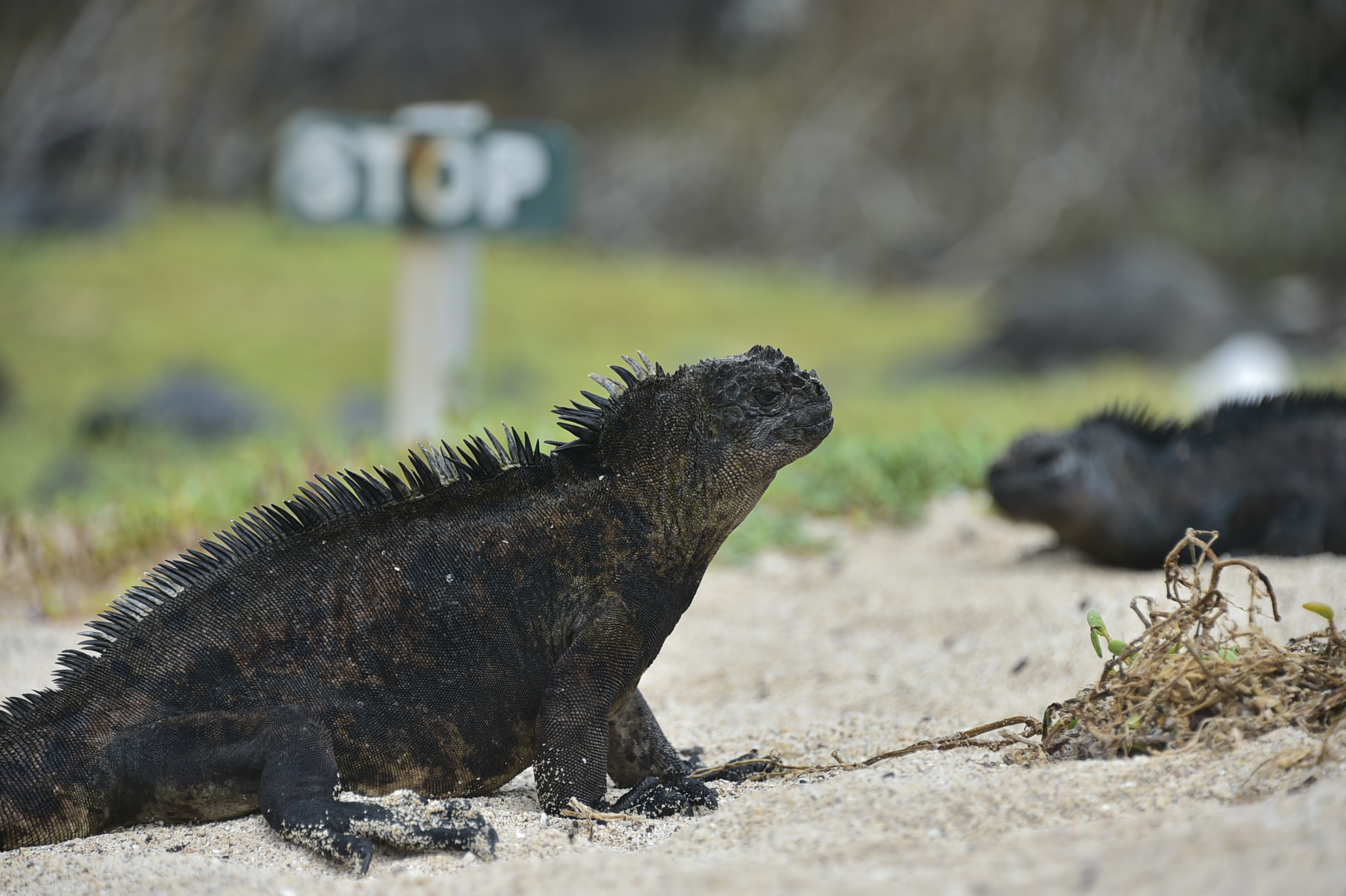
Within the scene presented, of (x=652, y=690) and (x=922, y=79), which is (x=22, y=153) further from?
(x=652, y=690)

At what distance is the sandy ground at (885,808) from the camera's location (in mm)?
1851

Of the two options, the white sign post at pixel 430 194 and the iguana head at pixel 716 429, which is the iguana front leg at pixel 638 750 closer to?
the iguana head at pixel 716 429

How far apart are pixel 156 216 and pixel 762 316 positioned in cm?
723

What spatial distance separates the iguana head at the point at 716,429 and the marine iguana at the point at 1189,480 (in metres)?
2.25

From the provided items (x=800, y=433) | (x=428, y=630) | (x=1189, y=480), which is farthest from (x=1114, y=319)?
(x=428, y=630)

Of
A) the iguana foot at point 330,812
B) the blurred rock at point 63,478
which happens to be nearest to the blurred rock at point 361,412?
the blurred rock at point 63,478

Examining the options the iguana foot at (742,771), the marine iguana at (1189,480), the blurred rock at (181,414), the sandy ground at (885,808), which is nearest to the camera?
the sandy ground at (885,808)

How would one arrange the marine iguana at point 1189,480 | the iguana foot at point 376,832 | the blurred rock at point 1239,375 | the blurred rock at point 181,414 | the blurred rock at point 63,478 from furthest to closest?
the blurred rock at point 181,414 → the blurred rock at point 1239,375 → the blurred rock at point 63,478 → the marine iguana at point 1189,480 → the iguana foot at point 376,832

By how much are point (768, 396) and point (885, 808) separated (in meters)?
0.95

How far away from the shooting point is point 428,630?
278 cm

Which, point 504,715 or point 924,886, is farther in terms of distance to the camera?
point 504,715

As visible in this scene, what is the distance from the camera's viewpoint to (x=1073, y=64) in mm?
16859

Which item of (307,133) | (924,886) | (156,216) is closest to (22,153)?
(156,216)

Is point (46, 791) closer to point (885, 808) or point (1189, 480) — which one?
→ point (885, 808)
